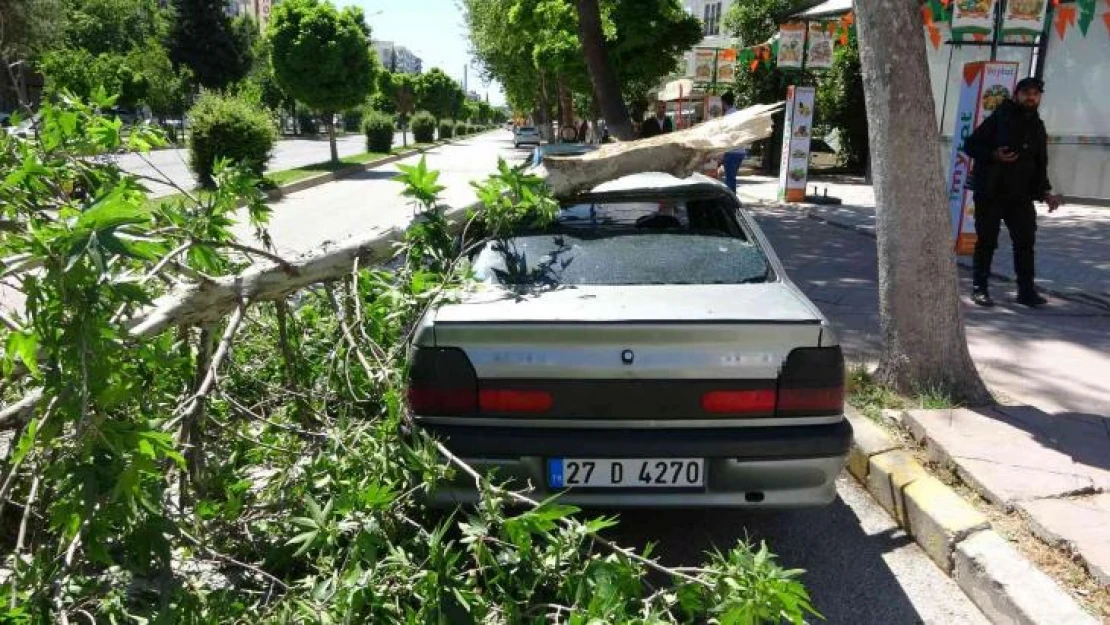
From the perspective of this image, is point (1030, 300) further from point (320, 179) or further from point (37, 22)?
point (37, 22)

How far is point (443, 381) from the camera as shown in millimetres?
3133

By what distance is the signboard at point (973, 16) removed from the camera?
11.0 metres

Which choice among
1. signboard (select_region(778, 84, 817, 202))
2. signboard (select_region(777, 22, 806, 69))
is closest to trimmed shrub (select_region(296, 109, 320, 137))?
signboard (select_region(777, 22, 806, 69))

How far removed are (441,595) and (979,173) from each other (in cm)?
647

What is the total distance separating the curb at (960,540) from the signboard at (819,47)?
603 inches

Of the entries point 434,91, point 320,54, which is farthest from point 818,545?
point 434,91

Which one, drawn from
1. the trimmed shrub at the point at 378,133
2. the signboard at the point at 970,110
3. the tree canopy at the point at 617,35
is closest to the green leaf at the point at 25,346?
the signboard at the point at 970,110

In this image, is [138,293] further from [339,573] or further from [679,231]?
[679,231]

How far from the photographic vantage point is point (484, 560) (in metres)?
2.42

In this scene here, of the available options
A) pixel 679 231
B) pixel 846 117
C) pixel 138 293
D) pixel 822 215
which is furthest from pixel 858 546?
pixel 846 117

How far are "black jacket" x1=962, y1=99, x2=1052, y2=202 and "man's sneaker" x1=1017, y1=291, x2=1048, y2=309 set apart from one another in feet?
2.82

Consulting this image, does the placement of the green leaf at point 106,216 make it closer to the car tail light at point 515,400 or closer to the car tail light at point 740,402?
the car tail light at point 515,400

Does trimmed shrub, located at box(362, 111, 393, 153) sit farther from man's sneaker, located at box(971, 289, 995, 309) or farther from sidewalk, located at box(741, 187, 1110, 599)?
man's sneaker, located at box(971, 289, 995, 309)

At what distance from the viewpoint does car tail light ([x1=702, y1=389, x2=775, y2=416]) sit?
3125 mm
